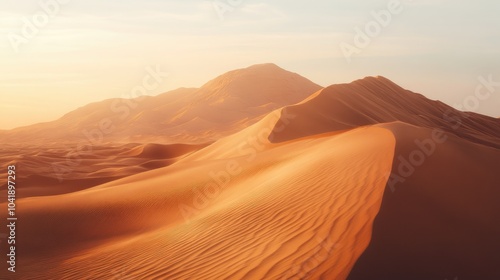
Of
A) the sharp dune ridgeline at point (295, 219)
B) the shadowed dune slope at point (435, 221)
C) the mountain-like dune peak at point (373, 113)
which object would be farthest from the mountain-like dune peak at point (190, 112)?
the shadowed dune slope at point (435, 221)

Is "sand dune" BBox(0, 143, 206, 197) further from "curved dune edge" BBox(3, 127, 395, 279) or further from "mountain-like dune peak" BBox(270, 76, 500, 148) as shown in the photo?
"mountain-like dune peak" BBox(270, 76, 500, 148)

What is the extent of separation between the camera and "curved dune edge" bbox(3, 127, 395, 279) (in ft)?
18.1

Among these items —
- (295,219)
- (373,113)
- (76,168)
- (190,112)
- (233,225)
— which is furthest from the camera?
(190,112)

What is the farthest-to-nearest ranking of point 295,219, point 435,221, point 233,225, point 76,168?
point 76,168 → point 233,225 → point 295,219 → point 435,221

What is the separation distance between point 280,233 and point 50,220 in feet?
25.1

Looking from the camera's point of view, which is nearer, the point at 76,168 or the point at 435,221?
the point at 435,221

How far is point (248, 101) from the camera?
7794 centimetres

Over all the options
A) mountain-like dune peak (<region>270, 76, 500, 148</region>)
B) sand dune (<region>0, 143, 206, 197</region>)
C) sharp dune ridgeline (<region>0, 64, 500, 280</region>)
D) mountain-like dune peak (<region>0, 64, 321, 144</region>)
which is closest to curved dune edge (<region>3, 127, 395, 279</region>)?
sharp dune ridgeline (<region>0, 64, 500, 280</region>)

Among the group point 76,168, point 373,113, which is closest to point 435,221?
point 373,113

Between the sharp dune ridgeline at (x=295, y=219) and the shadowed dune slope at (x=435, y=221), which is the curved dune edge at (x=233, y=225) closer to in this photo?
the sharp dune ridgeline at (x=295, y=219)

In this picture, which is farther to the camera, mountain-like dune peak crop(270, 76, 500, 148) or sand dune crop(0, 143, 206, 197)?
mountain-like dune peak crop(270, 76, 500, 148)

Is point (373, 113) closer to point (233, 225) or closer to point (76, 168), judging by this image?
point (76, 168)

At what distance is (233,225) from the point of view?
24.3ft

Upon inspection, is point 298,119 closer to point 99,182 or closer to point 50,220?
point 99,182
